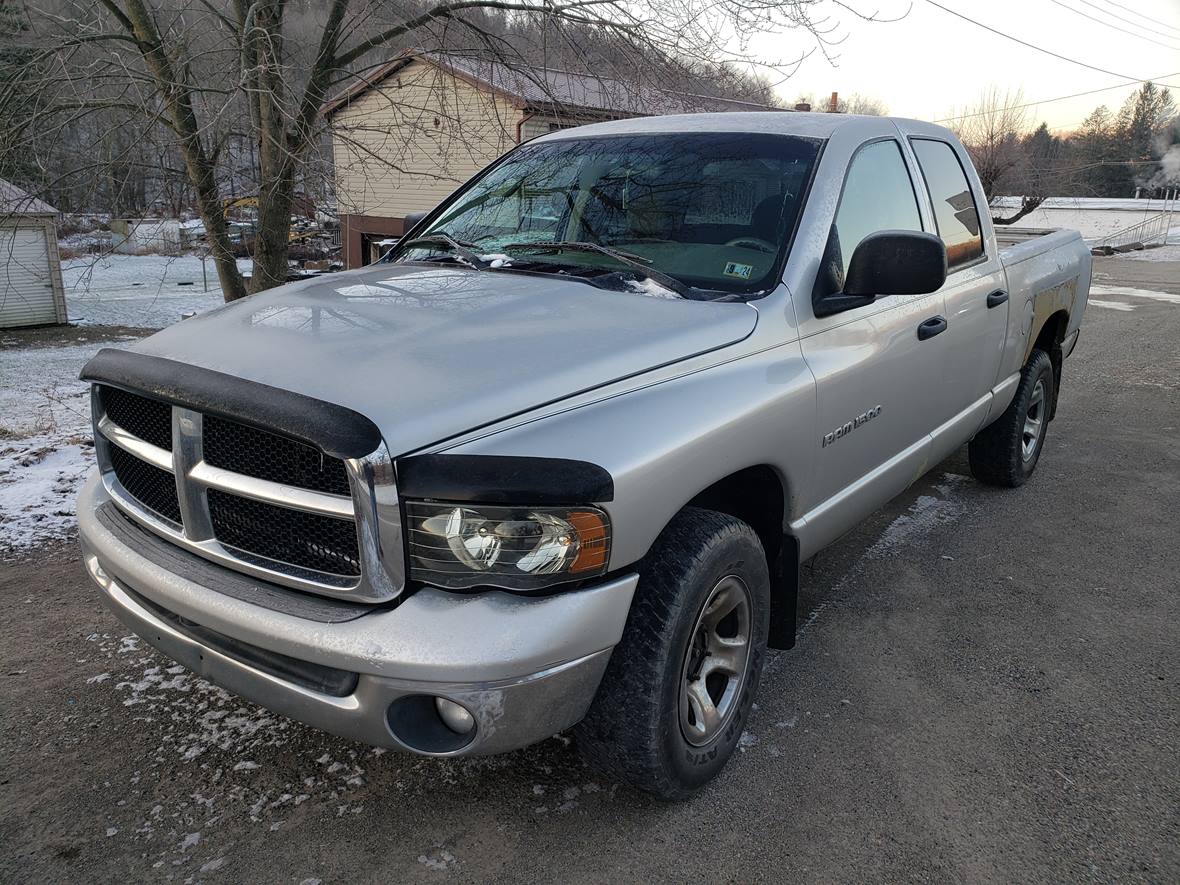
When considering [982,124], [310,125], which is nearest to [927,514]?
[310,125]

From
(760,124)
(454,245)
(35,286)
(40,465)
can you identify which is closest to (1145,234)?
(35,286)

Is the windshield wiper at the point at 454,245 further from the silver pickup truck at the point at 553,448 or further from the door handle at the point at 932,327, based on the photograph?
the door handle at the point at 932,327

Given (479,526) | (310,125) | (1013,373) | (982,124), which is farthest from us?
(982,124)

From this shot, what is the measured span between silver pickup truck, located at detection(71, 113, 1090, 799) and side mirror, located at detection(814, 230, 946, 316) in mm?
10

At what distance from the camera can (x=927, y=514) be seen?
5.04 meters

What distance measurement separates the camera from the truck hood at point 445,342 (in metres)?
2.13

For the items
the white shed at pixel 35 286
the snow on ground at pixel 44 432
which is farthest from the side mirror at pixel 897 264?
the white shed at pixel 35 286

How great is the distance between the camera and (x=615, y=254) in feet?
10.2

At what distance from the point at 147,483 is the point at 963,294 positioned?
10.9 ft

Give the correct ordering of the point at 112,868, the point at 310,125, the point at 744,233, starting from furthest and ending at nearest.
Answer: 1. the point at 310,125
2. the point at 744,233
3. the point at 112,868

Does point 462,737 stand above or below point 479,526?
below

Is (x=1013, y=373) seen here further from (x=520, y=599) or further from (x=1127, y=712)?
(x=520, y=599)

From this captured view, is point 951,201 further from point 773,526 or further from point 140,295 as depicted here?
point 140,295

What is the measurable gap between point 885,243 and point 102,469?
2.54 meters
